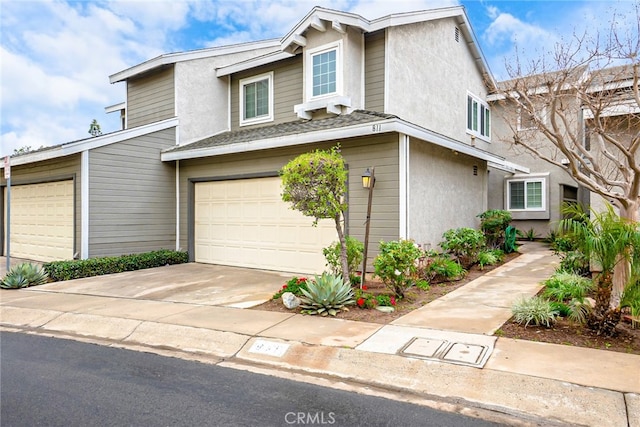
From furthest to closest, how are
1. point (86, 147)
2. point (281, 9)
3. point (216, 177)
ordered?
point (281, 9) → point (216, 177) → point (86, 147)

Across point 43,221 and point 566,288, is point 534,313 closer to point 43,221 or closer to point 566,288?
point 566,288

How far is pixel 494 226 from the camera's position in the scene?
12453 millimetres

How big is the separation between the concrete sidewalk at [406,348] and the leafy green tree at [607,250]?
2.22ft

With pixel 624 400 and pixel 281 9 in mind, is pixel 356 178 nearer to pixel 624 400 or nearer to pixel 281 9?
pixel 624 400

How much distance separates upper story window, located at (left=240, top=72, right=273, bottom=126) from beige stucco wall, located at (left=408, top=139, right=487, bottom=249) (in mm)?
5239

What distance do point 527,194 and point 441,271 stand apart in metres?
8.89

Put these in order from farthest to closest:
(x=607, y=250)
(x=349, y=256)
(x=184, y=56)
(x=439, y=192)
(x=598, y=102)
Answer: (x=184, y=56)
(x=439, y=192)
(x=349, y=256)
(x=598, y=102)
(x=607, y=250)

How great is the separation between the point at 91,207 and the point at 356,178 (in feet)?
23.2

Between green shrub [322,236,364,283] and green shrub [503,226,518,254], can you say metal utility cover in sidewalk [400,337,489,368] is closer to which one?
green shrub [322,236,364,283]

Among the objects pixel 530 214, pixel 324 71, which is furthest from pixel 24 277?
pixel 530 214

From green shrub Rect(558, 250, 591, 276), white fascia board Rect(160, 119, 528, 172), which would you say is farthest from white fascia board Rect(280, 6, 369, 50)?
green shrub Rect(558, 250, 591, 276)

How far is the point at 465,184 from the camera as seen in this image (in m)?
12.3

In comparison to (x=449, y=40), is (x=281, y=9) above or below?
above

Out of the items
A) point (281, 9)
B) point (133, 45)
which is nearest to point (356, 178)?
point (281, 9)
